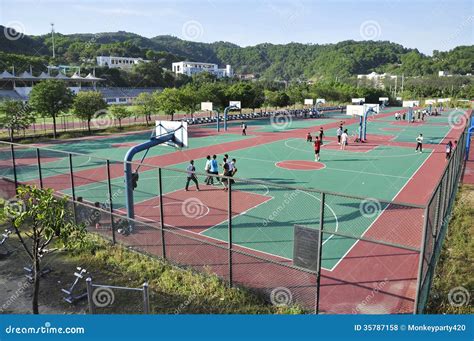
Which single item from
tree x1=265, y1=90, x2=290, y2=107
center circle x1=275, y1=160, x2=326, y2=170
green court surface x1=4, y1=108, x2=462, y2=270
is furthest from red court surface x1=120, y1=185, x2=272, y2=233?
tree x1=265, y1=90, x2=290, y2=107

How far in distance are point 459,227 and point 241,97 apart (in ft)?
152

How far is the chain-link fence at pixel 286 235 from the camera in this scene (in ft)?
28.0

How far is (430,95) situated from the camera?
407 feet

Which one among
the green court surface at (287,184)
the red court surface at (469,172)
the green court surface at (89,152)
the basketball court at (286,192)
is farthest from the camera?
the green court surface at (89,152)

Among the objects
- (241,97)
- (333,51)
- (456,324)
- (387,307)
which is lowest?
(387,307)

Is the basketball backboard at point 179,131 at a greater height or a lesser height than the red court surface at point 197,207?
greater

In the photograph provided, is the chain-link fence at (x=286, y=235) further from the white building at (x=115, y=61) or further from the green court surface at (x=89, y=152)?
the white building at (x=115, y=61)

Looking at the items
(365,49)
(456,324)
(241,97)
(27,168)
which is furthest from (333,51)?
(456,324)

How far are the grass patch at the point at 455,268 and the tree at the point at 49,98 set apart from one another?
107 feet

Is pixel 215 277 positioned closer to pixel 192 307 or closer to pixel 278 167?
pixel 192 307

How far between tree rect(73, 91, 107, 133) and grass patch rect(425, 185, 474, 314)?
107ft

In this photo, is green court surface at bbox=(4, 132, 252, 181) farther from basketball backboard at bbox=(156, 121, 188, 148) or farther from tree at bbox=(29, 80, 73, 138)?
tree at bbox=(29, 80, 73, 138)

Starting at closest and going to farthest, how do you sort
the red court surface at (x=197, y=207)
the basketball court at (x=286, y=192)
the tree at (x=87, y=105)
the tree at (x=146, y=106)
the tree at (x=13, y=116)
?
the basketball court at (x=286, y=192), the red court surface at (x=197, y=207), the tree at (x=13, y=116), the tree at (x=87, y=105), the tree at (x=146, y=106)

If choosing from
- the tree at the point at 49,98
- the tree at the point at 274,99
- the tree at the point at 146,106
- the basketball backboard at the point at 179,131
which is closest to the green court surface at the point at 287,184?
the basketball backboard at the point at 179,131
